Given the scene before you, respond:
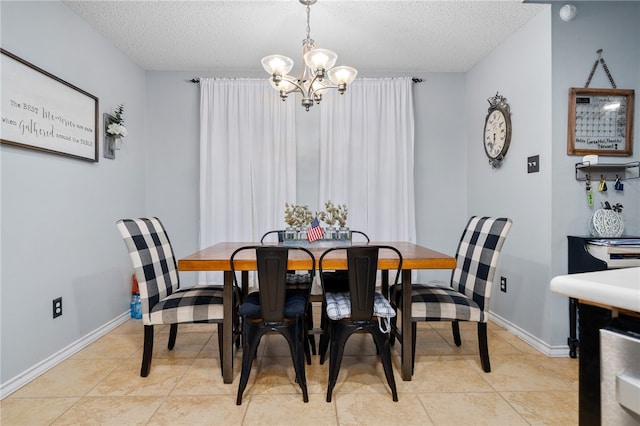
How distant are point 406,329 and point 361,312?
421 millimetres

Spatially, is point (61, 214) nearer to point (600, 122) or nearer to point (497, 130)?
point (497, 130)

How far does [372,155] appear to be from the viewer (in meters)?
3.74

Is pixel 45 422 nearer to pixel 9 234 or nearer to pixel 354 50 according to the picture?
pixel 9 234

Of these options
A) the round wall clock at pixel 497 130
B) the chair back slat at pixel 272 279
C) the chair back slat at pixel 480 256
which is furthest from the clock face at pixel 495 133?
the chair back slat at pixel 272 279

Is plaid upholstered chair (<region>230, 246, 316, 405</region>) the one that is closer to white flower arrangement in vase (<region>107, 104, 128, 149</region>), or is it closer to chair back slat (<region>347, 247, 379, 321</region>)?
chair back slat (<region>347, 247, 379, 321</region>)

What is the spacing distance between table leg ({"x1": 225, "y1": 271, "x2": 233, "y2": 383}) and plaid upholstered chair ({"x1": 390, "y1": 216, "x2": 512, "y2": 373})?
1092 millimetres

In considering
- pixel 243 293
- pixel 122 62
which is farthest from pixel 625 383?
pixel 122 62

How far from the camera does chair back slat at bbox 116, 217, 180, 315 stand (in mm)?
2080

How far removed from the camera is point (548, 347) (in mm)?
2482

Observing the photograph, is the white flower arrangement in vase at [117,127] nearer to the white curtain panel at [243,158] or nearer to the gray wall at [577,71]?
the white curtain panel at [243,158]

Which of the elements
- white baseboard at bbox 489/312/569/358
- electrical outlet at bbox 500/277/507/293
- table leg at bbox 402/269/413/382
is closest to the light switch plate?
electrical outlet at bbox 500/277/507/293

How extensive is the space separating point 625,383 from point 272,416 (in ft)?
5.24

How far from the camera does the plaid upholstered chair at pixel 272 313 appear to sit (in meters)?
1.79

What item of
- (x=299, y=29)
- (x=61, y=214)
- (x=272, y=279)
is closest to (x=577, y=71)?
(x=299, y=29)
